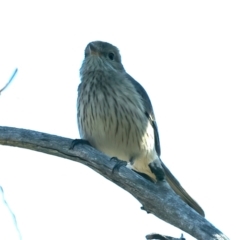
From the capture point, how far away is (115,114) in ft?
27.5

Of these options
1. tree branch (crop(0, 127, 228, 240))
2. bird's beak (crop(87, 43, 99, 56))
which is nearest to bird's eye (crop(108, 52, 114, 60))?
bird's beak (crop(87, 43, 99, 56))

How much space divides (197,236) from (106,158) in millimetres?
1416

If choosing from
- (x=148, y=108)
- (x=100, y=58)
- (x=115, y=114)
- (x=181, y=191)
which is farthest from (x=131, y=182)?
(x=100, y=58)

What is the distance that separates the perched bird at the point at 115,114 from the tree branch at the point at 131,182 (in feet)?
2.93

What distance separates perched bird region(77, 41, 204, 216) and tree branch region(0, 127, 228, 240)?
89 centimetres

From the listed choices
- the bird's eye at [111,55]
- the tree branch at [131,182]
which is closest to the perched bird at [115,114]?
the bird's eye at [111,55]

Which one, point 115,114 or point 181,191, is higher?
point 115,114

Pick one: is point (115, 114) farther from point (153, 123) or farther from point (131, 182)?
point (131, 182)

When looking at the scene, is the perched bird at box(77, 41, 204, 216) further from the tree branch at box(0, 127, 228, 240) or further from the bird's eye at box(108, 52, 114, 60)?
the tree branch at box(0, 127, 228, 240)

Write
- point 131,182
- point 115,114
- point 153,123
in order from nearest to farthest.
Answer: point 131,182 < point 115,114 < point 153,123

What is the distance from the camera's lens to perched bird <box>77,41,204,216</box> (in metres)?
8.31

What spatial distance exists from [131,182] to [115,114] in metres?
1.62

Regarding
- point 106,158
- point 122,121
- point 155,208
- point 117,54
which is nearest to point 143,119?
point 122,121

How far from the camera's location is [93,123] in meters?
8.28
